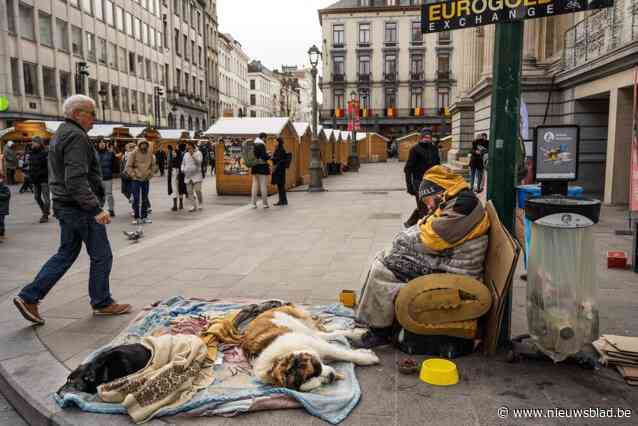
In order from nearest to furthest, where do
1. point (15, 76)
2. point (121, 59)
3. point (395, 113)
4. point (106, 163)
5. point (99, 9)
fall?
point (106, 163)
point (15, 76)
point (99, 9)
point (121, 59)
point (395, 113)

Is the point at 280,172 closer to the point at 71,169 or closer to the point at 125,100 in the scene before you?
the point at 71,169

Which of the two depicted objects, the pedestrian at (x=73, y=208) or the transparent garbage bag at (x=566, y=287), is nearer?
the transparent garbage bag at (x=566, y=287)

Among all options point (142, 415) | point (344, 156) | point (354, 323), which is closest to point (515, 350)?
point (354, 323)

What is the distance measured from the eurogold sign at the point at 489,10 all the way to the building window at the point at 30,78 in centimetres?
3470

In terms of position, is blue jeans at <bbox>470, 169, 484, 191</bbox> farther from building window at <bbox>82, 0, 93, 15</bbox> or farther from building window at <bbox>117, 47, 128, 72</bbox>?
building window at <bbox>117, 47, 128, 72</bbox>

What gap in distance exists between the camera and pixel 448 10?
430 centimetres

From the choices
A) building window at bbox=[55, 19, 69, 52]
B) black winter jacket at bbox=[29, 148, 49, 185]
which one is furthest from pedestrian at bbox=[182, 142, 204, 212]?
building window at bbox=[55, 19, 69, 52]

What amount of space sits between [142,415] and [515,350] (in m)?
2.56

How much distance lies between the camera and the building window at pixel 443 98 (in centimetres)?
6725

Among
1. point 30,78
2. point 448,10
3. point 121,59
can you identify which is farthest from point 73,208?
point 121,59

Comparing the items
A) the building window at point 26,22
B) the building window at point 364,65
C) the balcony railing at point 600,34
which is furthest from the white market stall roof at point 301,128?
the building window at point 364,65

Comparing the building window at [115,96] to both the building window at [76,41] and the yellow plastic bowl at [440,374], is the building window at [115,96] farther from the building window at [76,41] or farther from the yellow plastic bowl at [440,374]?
the yellow plastic bowl at [440,374]

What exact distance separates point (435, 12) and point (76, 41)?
4155cm

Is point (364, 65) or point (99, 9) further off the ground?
point (99, 9)
